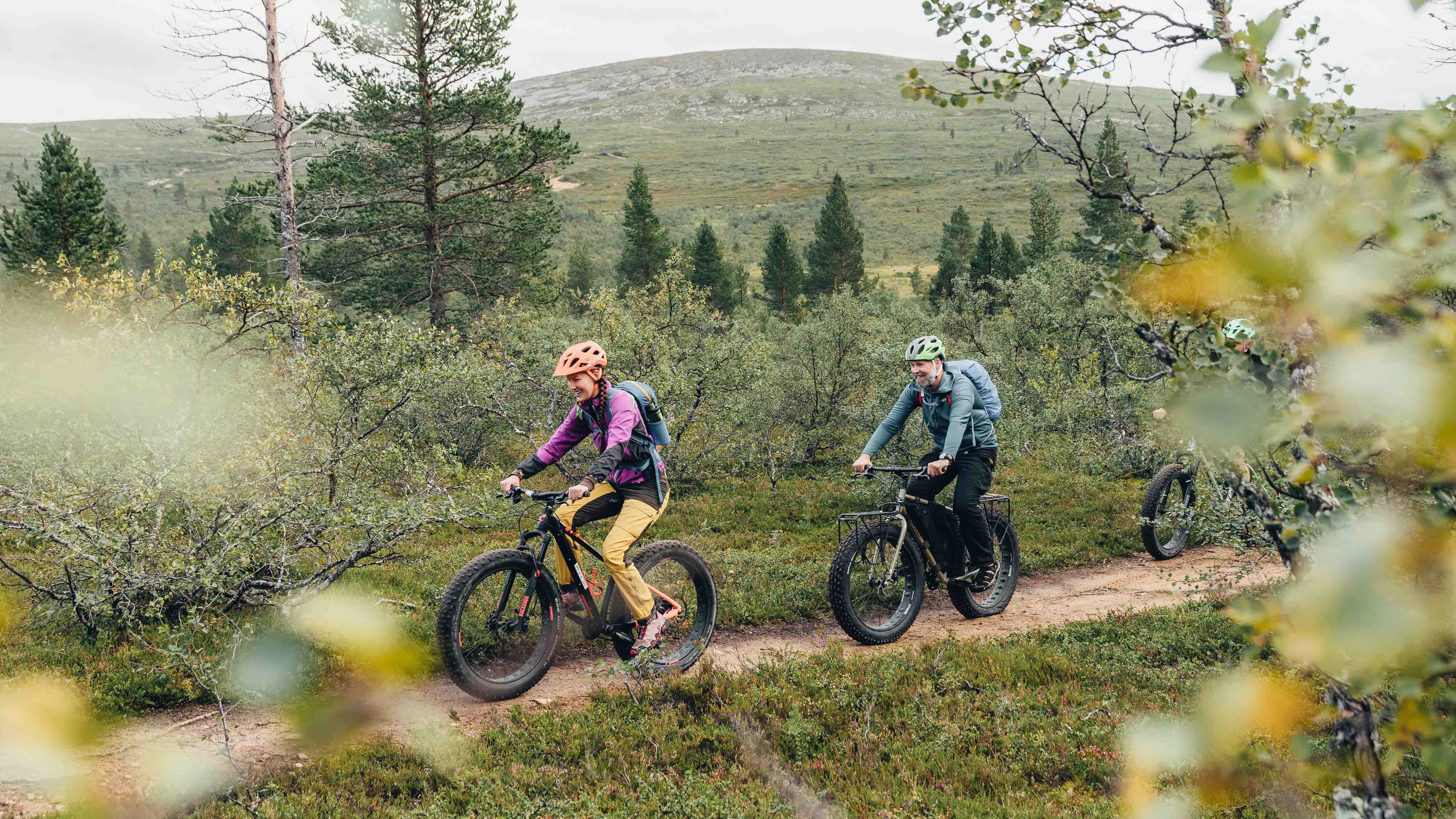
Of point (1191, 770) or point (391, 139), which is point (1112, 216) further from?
point (1191, 770)

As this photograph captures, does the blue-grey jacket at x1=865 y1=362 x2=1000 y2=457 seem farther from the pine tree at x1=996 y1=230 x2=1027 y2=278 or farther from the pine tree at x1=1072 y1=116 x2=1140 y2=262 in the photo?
the pine tree at x1=996 y1=230 x2=1027 y2=278

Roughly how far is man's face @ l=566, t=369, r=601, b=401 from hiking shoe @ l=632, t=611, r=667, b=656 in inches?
88.9

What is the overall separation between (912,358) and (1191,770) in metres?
4.72

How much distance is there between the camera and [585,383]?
7.21 meters

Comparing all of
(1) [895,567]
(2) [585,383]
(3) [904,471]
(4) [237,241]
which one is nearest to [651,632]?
(2) [585,383]

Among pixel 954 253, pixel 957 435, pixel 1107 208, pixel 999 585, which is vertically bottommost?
pixel 999 585

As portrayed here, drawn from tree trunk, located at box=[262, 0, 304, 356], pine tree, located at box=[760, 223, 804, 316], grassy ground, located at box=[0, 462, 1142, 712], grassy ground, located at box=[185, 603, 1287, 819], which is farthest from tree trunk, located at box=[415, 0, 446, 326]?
pine tree, located at box=[760, 223, 804, 316]

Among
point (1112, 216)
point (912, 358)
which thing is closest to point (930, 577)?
point (912, 358)

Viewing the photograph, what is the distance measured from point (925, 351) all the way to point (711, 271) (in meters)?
45.7

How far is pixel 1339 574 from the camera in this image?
2.95 ft

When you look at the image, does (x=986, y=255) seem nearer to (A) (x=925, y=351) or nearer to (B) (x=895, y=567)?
(A) (x=925, y=351)

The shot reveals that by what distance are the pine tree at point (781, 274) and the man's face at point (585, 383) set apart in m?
50.5

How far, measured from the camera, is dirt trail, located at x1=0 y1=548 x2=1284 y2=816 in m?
6.12

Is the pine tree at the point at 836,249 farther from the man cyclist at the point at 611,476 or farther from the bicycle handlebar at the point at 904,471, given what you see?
the man cyclist at the point at 611,476
